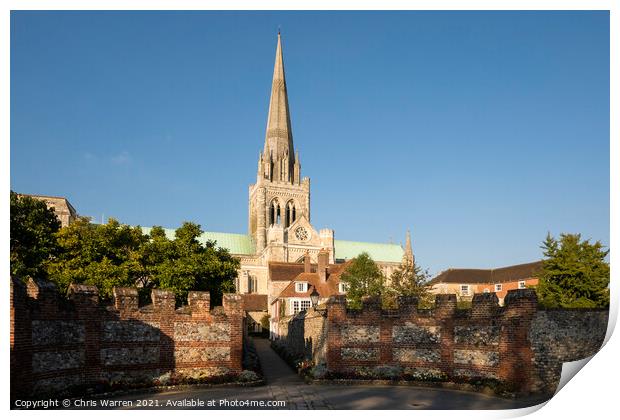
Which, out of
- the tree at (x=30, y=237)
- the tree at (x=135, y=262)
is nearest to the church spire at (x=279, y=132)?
the tree at (x=135, y=262)

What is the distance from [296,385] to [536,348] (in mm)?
9032

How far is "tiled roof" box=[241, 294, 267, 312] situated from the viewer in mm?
67562

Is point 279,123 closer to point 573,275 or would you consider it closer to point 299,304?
point 299,304

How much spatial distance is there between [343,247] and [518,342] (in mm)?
81549

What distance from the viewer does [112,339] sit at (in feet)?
58.2

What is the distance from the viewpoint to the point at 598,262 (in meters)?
19.8

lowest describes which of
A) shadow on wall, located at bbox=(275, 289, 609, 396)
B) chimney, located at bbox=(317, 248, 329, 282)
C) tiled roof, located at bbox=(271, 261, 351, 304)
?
shadow on wall, located at bbox=(275, 289, 609, 396)

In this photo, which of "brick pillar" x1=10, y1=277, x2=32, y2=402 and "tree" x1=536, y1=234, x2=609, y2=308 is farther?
"tree" x1=536, y1=234, x2=609, y2=308

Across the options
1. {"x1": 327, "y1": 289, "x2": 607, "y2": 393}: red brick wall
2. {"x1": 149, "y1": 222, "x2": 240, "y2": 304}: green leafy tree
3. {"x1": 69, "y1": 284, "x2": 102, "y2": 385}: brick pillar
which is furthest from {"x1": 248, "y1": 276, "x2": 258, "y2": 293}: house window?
{"x1": 69, "y1": 284, "x2": 102, "y2": 385}: brick pillar

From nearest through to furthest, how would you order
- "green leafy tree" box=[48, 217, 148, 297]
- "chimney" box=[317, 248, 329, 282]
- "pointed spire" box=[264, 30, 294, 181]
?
"green leafy tree" box=[48, 217, 148, 297] → "chimney" box=[317, 248, 329, 282] → "pointed spire" box=[264, 30, 294, 181]

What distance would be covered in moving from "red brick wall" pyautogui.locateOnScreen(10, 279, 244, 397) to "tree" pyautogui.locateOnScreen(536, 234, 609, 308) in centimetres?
1270

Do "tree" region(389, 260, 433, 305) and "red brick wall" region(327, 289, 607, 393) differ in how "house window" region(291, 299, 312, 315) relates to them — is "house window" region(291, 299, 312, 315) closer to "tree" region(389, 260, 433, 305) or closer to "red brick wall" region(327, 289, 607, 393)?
"tree" region(389, 260, 433, 305)

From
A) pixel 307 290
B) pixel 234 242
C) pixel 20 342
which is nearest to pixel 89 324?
pixel 20 342

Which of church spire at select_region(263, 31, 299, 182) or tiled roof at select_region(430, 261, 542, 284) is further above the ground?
church spire at select_region(263, 31, 299, 182)
